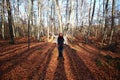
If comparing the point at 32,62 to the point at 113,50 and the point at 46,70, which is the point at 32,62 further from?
the point at 113,50

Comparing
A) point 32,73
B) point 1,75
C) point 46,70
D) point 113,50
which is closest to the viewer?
point 1,75

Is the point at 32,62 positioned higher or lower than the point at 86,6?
lower

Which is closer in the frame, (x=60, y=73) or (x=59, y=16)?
(x=60, y=73)

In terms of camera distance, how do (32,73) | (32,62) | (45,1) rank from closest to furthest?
1. (32,73)
2. (32,62)
3. (45,1)

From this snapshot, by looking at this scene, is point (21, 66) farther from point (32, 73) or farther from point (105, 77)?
point (105, 77)

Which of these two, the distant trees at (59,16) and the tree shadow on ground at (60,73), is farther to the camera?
the distant trees at (59,16)

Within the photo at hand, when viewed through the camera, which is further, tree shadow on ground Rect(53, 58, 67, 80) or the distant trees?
the distant trees

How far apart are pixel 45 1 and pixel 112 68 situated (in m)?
34.0

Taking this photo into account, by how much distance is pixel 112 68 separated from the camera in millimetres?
12000

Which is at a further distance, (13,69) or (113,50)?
(113,50)

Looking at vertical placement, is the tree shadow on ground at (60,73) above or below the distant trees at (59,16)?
below

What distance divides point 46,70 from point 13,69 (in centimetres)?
188

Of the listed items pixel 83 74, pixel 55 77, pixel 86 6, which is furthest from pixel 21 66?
pixel 86 6

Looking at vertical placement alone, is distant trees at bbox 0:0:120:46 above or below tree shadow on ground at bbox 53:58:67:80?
above
